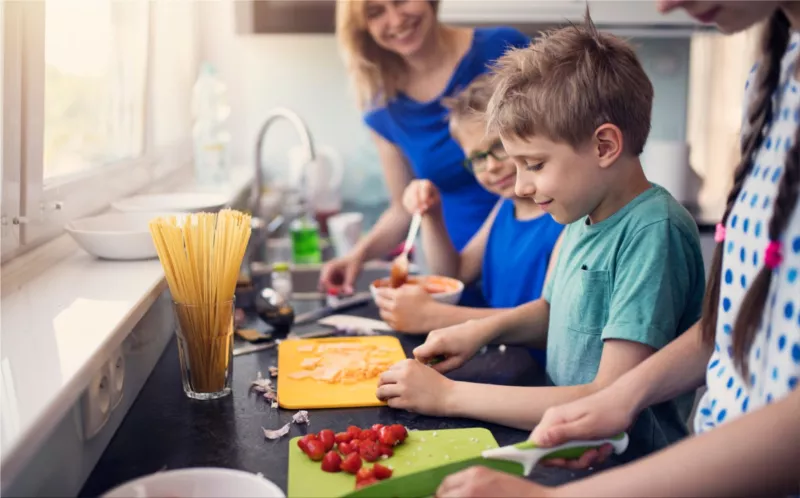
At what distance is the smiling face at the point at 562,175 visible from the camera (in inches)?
44.3

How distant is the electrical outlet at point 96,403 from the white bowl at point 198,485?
18 cm

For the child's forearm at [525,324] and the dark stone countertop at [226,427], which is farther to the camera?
the child's forearm at [525,324]

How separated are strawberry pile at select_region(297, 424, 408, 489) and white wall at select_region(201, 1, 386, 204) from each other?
→ 8.91 feet

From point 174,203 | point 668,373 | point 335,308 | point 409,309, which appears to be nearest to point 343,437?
point 668,373

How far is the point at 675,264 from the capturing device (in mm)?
1101

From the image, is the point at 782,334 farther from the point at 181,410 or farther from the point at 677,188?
the point at 677,188

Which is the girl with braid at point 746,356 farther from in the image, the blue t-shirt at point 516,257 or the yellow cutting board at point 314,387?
the blue t-shirt at point 516,257

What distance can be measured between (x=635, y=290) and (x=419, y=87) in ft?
4.11

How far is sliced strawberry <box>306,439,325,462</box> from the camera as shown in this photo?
0.99m

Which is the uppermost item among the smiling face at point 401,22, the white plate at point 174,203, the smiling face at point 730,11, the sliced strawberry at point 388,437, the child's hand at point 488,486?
the smiling face at point 401,22

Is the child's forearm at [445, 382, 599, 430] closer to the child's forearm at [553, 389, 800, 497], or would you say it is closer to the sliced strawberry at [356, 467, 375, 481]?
the sliced strawberry at [356, 467, 375, 481]

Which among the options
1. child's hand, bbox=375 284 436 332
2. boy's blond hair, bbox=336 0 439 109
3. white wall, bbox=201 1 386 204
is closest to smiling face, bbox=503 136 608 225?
child's hand, bbox=375 284 436 332

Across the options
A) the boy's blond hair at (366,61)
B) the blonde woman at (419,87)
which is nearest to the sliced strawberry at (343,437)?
the blonde woman at (419,87)

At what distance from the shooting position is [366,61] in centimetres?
213
